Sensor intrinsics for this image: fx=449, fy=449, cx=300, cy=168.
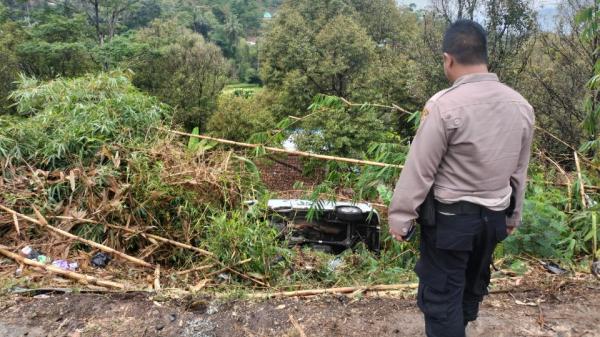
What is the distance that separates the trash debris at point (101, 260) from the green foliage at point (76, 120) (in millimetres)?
1162

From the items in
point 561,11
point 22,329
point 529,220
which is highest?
point 561,11

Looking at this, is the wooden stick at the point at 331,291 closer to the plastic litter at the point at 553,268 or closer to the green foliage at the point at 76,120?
the plastic litter at the point at 553,268

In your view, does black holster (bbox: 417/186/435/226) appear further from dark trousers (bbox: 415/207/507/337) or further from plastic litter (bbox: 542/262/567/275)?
plastic litter (bbox: 542/262/567/275)

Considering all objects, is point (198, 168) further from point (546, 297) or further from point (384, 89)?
point (384, 89)

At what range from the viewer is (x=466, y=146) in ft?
6.06

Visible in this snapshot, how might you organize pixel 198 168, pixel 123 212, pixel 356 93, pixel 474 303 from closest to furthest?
pixel 474 303, pixel 123 212, pixel 198 168, pixel 356 93

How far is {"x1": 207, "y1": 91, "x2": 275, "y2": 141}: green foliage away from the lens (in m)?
19.5

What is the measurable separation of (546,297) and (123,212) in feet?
11.1

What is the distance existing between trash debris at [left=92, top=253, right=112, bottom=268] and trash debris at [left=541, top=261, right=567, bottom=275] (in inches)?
137

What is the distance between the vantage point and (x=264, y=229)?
147 inches

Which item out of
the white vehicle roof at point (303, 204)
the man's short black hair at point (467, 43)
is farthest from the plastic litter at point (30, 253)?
the man's short black hair at point (467, 43)

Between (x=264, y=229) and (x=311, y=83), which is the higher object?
(x=264, y=229)

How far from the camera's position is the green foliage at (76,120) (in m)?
4.40

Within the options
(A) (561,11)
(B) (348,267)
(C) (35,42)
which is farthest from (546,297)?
(C) (35,42)
